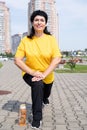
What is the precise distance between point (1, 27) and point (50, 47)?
107654 millimetres

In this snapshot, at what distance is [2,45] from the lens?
117125 mm

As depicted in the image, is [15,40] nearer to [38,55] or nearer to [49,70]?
[38,55]

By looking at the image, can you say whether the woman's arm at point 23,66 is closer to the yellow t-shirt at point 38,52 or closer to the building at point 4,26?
the yellow t-shirt at point 38,52

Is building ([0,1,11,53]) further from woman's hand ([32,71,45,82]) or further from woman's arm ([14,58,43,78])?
woman's hand ([32,71,45,82])

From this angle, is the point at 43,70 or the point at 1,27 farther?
the point at 1,27

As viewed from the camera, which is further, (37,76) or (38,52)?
(38,52)

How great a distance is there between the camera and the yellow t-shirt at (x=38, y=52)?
18.9 feet

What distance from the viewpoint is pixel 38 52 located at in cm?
575

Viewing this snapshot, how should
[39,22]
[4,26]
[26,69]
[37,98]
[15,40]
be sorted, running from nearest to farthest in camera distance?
[37,98] < [26,69] < [39,22] < [4,26] < [15,40]

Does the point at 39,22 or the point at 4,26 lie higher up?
the point at 39,22

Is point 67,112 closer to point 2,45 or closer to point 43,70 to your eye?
point 43,70

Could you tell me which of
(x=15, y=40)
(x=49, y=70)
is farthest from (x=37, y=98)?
(x=15, y=40)

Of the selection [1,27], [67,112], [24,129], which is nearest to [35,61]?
[24,129]

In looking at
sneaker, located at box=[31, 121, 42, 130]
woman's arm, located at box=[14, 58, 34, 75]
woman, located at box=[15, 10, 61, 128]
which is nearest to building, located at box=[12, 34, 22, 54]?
woman, located at box=[15, 10, 61, 128]
